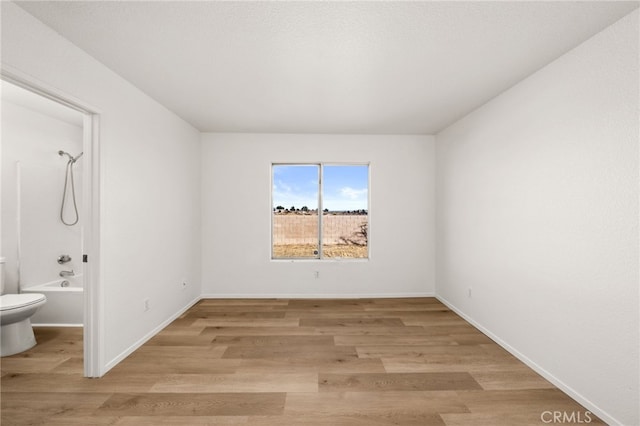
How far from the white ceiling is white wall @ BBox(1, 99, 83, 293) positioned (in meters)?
1.64

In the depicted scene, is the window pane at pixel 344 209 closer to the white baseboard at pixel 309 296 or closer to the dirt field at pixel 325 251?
the dirt field at pixel 325 251

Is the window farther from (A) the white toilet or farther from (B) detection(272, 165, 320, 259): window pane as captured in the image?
(A) the white toilet

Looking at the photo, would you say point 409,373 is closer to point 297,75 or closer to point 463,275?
point 463,275

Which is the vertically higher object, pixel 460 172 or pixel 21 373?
pixel 460 172

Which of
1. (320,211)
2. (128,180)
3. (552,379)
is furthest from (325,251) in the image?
(552,379)

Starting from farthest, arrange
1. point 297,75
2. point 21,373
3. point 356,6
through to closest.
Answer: point 297,75 → point 21,373 → point 356,6

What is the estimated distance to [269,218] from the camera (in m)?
4.15

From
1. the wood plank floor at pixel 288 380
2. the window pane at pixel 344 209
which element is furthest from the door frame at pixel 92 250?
the window pane at pixel 344 209

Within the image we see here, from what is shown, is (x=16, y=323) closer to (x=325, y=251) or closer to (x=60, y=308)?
(x=60, y=308)

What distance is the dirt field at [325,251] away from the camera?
14.1 ft

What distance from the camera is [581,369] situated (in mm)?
1865

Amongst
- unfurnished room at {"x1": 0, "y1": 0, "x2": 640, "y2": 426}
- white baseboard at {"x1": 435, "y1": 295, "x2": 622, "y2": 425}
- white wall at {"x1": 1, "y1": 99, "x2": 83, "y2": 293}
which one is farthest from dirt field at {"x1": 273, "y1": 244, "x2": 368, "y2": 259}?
white wall at {"x1": 1, "y1": 99, "x2": 83, "y2": 293}

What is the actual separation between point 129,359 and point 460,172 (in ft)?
13.3

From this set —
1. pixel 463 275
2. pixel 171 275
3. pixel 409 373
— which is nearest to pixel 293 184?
pixel 171 275
